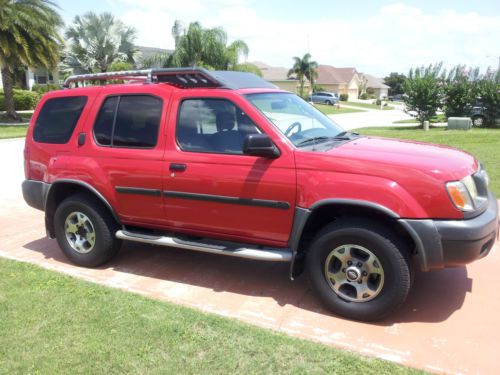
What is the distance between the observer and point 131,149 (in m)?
4.64

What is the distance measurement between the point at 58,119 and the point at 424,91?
21.6 meters

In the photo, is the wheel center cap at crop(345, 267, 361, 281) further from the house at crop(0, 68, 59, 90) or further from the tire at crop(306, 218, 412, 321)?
the house at crop(0, 68, 59, 90)

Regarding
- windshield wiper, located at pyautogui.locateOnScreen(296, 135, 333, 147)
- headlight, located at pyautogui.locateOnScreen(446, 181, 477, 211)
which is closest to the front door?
windshield wiper, located at pyautogui.locateOnScreen(296, 135, 333, 147)

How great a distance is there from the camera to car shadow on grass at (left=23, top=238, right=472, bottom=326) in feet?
13.3

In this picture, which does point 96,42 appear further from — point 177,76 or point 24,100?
point 177,76

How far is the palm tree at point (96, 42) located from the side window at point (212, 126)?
36.4m

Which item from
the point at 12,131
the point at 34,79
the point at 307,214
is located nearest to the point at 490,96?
the point at 307,214

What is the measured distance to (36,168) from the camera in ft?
17.4

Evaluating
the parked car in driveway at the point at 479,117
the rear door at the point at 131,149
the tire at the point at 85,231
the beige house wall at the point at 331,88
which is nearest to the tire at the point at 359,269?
the rear door at the point at 131,149

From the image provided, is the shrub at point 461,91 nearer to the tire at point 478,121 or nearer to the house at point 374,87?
the tire at point 478,121

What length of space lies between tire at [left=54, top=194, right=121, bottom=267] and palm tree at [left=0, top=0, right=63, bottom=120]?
66.5 ft

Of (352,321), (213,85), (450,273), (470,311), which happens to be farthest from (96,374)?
(450,273)

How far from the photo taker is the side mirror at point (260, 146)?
3.83m

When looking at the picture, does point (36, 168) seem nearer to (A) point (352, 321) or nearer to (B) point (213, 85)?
(B) point (213, 85)
